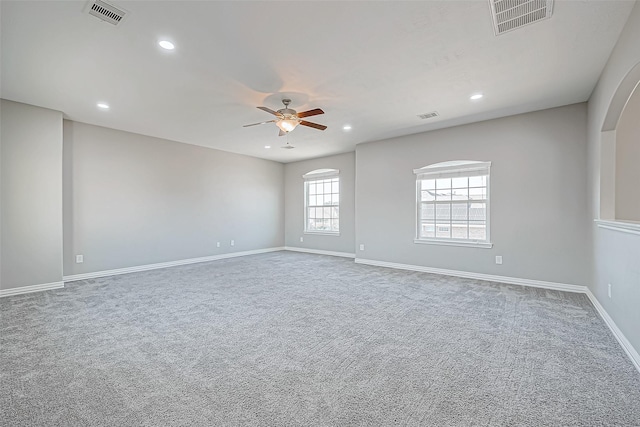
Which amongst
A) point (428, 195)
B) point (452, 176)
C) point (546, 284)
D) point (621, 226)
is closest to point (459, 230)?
point (428, 195)

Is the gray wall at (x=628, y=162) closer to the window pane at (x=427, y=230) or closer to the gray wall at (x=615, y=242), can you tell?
the gray wall at (x=615, y=242)

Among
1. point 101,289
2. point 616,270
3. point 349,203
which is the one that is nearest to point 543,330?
point 616,270

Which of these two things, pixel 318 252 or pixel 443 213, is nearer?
pixel 443 213

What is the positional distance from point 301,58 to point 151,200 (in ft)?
15.3

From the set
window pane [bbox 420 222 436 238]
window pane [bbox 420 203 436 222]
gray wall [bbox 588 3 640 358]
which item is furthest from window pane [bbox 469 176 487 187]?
gray wall [bbox 588 3 640 358]

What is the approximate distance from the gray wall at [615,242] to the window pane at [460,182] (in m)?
1.69

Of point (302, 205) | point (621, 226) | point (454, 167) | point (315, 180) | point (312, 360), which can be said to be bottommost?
point (312, 360)

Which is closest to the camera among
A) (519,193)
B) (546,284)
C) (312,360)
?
(312,360)

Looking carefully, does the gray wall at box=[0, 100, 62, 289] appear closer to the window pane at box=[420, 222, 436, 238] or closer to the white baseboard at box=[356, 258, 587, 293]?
A: the white baseboard at box=[356, 258, 587, 293]

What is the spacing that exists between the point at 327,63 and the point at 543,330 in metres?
3.48

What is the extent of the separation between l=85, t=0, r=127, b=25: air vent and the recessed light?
13.3 inches

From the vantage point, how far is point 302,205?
841 cm

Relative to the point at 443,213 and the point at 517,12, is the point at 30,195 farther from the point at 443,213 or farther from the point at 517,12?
the point at 443,213

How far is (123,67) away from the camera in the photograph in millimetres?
3090
